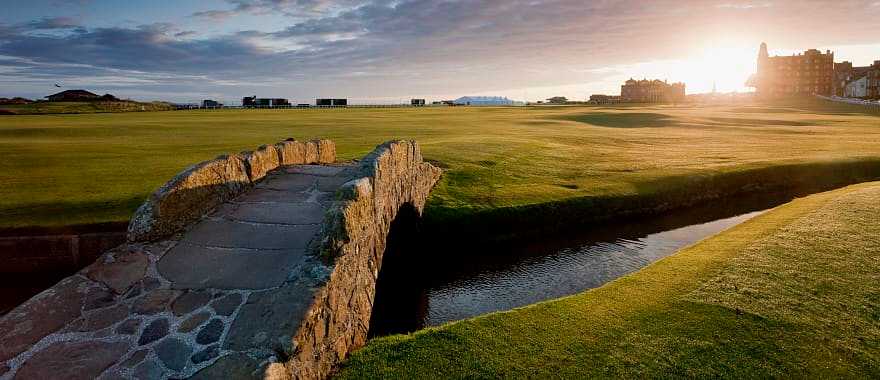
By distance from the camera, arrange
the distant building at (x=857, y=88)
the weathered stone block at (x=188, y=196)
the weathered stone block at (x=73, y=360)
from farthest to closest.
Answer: the distant building at (x=857, y=88)
the weathered stone block at (x=188, y=196)
the weathered stone block at (x=73, y=360)

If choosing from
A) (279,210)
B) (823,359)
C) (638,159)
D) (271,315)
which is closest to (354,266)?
(271,315)

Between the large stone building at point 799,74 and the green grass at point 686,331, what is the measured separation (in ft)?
576

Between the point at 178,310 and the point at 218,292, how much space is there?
24.5 inches

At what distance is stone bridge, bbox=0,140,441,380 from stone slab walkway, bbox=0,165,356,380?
0.02 metres

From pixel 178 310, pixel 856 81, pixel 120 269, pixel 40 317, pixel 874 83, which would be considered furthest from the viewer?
pixel 856 81

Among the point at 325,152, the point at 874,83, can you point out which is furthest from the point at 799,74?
the point at 325,152

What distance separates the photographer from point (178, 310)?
7840 mm

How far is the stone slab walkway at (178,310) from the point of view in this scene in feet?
22.2

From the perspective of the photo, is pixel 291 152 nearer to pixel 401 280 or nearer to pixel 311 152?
pixel 311 152

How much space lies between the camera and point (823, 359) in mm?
8172

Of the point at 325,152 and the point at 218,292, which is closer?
the point at 218,292

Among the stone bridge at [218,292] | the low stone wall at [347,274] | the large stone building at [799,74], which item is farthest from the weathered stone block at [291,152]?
the large stone building at [799,74]

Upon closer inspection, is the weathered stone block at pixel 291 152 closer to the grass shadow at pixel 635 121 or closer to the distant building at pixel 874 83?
the grass shadow at pixel 635 121

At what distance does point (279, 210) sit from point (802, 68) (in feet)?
646
